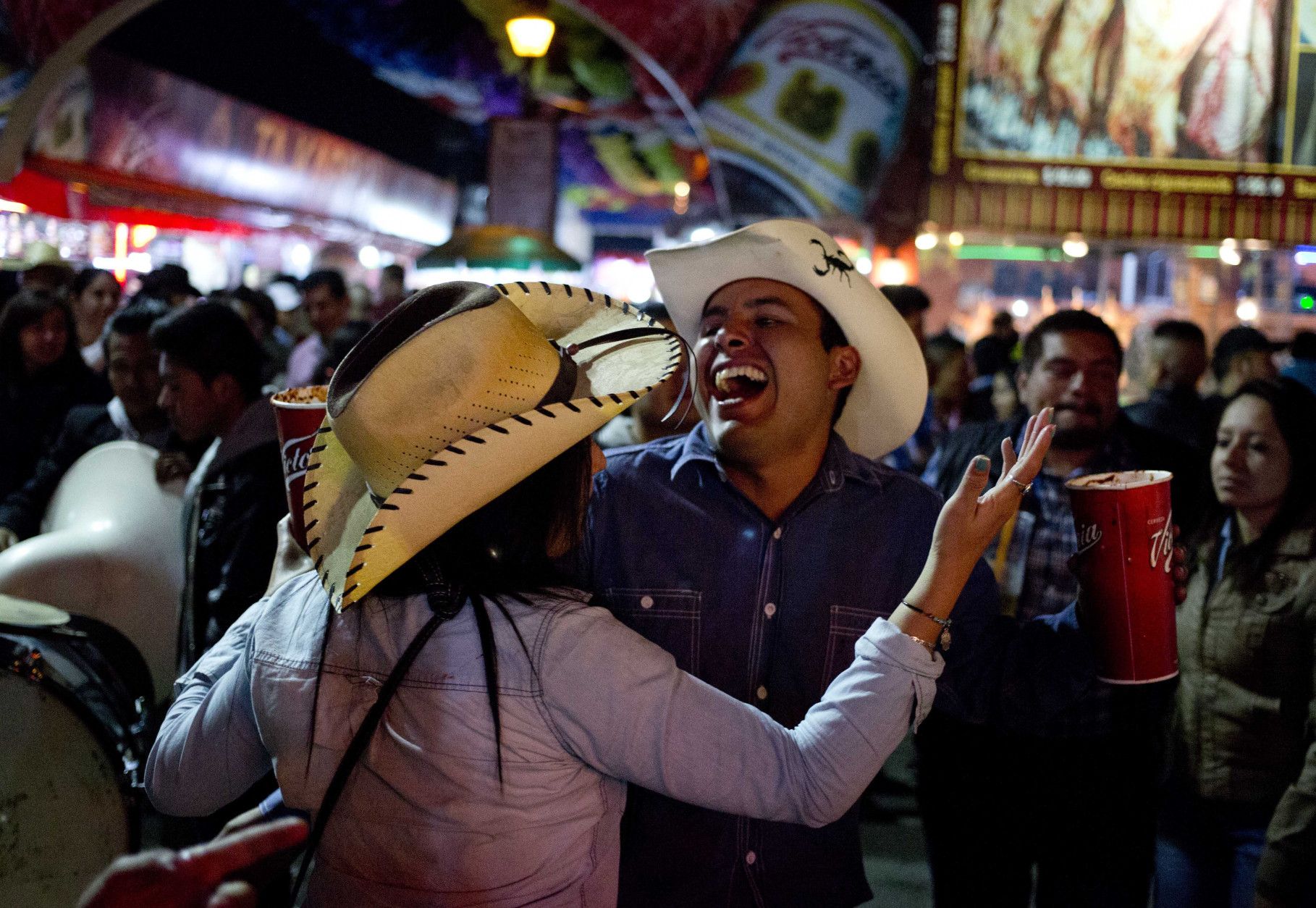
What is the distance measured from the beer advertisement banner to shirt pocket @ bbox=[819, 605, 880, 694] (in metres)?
7.39

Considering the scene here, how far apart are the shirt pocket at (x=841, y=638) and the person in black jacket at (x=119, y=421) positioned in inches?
121

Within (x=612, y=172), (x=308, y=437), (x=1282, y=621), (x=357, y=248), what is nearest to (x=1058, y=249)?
(x=612, y=172)

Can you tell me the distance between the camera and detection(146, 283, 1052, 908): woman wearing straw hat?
1.51m

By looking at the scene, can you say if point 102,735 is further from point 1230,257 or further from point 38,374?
point 1230,257

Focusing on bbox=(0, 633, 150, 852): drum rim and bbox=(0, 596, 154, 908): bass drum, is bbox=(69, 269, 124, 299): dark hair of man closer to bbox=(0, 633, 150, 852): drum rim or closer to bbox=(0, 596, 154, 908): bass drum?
bbox=(0, 596, 154, 908): bass drum

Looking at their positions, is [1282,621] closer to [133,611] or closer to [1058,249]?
[133,611]

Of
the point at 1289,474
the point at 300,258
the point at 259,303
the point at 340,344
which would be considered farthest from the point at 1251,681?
the point at 300,258

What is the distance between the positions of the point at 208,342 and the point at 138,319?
1066mm

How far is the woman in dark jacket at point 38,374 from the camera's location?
16.9ft

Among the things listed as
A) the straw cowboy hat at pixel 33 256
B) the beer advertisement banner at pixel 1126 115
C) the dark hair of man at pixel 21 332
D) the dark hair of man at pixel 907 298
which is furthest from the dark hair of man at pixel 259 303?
the beer advertisement banner at pixel 1126 115

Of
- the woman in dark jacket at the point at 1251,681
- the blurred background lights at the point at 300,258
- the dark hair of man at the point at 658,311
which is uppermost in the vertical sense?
the blurred background lights at the point at 300,258

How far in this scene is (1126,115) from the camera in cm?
888

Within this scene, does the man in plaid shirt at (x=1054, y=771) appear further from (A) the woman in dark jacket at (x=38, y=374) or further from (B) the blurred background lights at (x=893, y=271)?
(B) the blurred background lights at (x=893, y=271)

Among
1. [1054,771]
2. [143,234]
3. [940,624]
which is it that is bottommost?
[1054,771]
